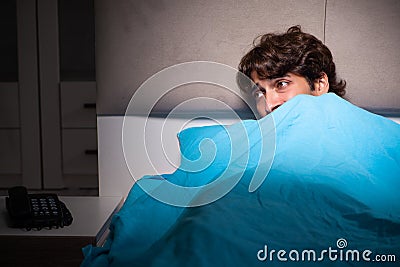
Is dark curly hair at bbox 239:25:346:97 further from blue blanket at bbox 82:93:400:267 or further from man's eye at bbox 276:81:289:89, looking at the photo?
blue blanket at bbox 82:93:400:267

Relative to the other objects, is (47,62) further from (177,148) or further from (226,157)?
(226,157)

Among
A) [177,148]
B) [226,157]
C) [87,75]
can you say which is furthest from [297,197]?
[87,75]

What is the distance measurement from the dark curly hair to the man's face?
0.04 ft

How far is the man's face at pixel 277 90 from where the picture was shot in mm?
1371

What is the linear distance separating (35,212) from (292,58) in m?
0.72

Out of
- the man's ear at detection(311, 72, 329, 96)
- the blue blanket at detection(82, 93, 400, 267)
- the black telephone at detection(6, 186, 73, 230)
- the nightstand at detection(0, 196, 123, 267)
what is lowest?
the nightstand at detection(0, 196, 123, 267)

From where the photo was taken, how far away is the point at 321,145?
3.68ft

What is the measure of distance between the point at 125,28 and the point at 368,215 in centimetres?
77

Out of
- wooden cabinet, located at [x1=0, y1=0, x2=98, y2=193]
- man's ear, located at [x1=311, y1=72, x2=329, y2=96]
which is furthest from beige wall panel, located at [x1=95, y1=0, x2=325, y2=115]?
wooden cabinet, located at [x1=0, y1=0, x2=98, y2=193]

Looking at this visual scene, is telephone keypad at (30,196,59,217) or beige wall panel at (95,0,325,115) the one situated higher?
beige wall panel at (95,0,325,115)

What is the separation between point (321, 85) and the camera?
1.40 meters

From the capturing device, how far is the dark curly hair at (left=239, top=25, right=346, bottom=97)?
1364 millimetres

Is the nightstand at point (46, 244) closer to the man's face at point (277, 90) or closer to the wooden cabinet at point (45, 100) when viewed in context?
the man's face at point (277, 90)

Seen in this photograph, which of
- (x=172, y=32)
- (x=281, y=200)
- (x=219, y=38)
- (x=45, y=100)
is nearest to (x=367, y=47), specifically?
(x=219, y=38)
